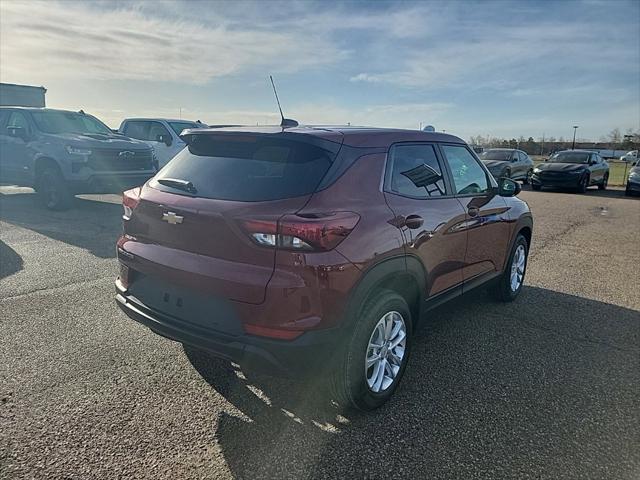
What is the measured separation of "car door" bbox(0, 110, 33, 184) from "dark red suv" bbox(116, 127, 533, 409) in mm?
7976

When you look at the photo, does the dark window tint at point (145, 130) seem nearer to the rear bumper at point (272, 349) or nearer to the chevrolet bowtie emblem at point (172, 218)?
the chevrolet bowtie emblem at point (172, 218)

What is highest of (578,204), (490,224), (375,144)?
(375,144)

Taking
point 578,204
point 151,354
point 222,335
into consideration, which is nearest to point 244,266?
point 222,335

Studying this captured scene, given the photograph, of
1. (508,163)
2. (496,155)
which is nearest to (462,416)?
(508,163)

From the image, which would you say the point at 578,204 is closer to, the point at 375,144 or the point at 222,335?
the point at 375,144

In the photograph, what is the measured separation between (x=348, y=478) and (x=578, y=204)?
47.3 ft

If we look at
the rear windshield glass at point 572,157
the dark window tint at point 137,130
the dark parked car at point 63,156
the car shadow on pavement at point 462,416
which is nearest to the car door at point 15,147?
the dark parked car at point 63,156

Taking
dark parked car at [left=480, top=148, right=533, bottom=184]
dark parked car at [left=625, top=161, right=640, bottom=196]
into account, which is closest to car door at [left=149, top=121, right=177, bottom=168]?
dark parked car at [left=480, top=148, right=533, bottom=184]

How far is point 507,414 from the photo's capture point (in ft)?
9.68

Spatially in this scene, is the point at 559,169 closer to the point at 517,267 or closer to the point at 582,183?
the point at 582,183

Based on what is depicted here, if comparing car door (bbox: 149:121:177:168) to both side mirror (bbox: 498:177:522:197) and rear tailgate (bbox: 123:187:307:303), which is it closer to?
side mirror (bbox: 498:177:522:197)

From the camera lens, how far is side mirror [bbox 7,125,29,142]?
9305 millimetres

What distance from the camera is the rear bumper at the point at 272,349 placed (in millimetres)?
2430

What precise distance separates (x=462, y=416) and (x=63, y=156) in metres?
8.61
